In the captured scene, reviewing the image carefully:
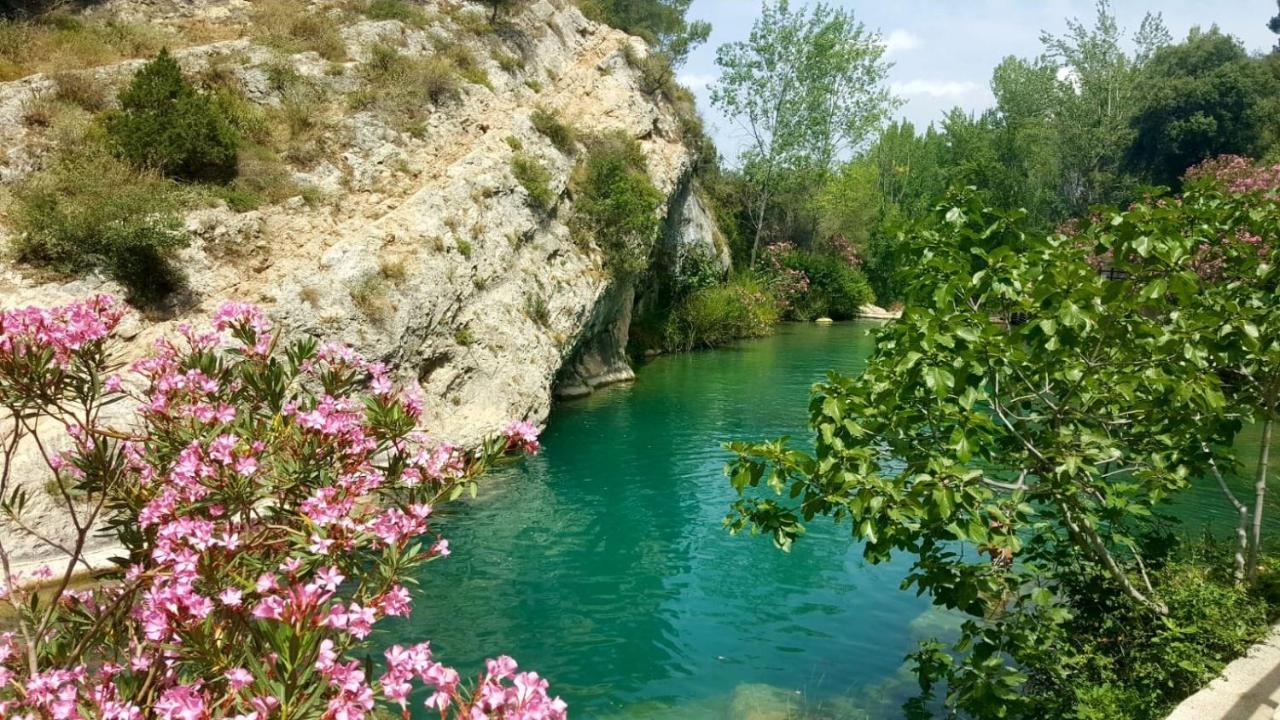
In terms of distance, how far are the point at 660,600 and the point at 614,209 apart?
14.5m

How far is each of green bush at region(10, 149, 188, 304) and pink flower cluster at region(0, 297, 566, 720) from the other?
32.0 ft

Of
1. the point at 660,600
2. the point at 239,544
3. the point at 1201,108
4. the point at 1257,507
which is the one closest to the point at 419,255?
the point at 660,600

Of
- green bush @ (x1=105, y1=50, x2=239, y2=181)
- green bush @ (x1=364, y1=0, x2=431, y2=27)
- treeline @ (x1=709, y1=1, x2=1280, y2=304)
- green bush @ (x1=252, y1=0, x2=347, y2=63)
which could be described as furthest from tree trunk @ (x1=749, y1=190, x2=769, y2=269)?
green bush @ (x1=105, y1=50, x2=239, y2=181)

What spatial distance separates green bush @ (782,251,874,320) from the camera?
142 ft

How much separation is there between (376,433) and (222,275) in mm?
11435

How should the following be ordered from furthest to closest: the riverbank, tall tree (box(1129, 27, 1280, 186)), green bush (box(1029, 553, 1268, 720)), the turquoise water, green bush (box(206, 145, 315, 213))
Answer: tall tree (box(1129, 27, 1280, 186)), green bush (box(206, 145, 315, 213)), the turquoise water, green bush (box(1029, 553, 1268, 720)), the riverbank

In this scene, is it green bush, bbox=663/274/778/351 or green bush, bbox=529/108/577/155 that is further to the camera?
green bush, bbox=663/274/778/351

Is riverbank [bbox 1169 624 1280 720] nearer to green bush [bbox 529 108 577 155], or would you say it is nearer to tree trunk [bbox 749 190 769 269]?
green bush [bbox 529 108 577 155]

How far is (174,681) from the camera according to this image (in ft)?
10.2

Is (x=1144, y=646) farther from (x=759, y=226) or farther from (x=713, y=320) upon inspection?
(x=759, y=226)

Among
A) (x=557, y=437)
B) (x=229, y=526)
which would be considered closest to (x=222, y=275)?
(x=557, y=437)

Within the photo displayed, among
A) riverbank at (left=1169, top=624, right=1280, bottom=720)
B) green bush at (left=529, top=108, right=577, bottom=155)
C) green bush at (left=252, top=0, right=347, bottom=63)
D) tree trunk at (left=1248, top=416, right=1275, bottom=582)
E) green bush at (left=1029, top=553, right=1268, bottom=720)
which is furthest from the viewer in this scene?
green bush at (left=529, top=108, right=577, bottom=155)

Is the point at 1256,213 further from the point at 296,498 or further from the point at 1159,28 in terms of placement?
the point at 1159,28

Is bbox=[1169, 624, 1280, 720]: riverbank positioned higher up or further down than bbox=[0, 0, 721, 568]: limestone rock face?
further down
